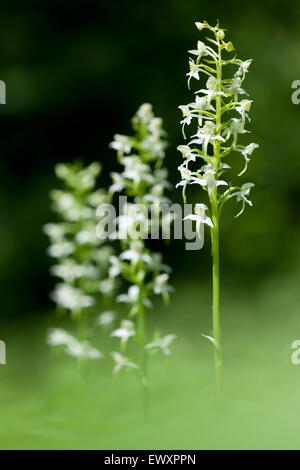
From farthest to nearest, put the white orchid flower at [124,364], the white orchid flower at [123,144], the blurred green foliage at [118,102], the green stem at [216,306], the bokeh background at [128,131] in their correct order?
the blurred green foliage at [118,102]
the bokeh background at [128,131]
the white orchid flower at [123,144]
the white orchid flower at [124,364]
the green stem at [216,306]

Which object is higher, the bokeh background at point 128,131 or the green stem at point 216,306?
the bokeh background at point 128,131

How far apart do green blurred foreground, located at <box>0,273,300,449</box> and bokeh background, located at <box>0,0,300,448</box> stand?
1.60ft

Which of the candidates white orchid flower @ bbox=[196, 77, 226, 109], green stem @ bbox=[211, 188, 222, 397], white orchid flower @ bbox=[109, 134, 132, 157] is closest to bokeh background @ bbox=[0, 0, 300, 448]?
white orchid flower @ bbox=[109, 134, 132, 157]

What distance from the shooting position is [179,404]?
161 centimetres

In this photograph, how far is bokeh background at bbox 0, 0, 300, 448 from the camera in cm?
515

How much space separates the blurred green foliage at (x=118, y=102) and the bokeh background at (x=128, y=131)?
0.01 metres

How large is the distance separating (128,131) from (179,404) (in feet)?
16.5

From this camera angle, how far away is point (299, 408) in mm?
1471

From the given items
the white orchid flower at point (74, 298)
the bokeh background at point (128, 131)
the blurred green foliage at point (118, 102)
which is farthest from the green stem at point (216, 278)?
the blurred green foliage at point (118, 102)

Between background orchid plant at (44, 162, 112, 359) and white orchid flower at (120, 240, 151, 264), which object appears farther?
background orchid plant at (44, 162, 112, 359)

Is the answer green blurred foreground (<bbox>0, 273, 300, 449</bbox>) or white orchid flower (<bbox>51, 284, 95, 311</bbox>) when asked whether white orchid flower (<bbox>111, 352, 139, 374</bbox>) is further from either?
white orchid flower (<bbox>51, 284, 95, 311</bbox>)

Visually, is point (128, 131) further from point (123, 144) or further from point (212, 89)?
point (212, 89)

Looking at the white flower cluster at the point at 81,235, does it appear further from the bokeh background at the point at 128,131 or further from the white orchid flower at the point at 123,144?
the white orchid flower at the point at 123,144

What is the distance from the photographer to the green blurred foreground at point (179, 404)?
139cm
